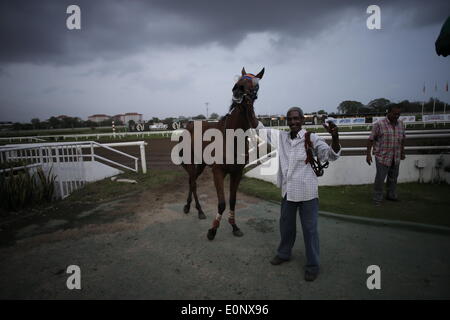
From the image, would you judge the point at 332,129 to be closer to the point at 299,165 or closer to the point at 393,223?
the point at 299,165

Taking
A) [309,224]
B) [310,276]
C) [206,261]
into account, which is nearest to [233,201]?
[206,261]

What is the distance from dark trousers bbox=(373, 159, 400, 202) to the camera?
488 centimetres

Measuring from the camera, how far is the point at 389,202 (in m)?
5.01

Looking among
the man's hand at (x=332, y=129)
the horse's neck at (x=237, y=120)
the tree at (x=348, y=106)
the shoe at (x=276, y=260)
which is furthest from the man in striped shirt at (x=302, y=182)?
the tree at (x=348, y=106)

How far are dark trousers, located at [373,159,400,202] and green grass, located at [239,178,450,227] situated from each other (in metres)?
0.19

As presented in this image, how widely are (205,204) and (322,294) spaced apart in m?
3.40

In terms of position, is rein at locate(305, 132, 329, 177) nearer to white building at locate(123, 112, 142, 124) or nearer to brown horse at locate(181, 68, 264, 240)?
brown horse at locate(181, 68, 264, 240)

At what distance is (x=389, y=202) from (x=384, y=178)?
587 millimetres

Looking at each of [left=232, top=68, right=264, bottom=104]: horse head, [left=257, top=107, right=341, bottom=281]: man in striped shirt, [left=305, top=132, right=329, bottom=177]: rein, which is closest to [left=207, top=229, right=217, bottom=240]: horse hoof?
[left=257, top=107, right=341, bottom=281]: man in striped shirt

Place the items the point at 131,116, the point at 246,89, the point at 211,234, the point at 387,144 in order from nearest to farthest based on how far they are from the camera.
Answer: the point at 246,89 < the point at 211,234 < the point at 387,144 < the point at 131,116
